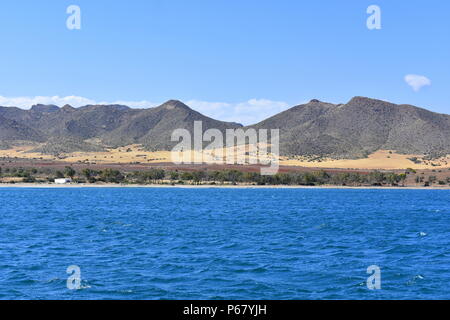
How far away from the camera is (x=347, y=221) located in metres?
66.5

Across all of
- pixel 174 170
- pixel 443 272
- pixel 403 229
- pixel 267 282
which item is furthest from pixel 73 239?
pixel 174 170

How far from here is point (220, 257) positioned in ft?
119

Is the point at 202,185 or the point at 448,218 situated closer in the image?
the point at 448,218

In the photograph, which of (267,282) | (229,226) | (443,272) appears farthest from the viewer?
(229,226)

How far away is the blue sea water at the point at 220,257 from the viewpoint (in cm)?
2669

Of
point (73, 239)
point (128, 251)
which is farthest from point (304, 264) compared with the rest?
point (73, 239)

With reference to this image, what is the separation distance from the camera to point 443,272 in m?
32.9

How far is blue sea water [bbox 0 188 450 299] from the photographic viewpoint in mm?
26688

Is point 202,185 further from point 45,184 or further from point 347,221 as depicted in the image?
point 347,221
